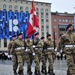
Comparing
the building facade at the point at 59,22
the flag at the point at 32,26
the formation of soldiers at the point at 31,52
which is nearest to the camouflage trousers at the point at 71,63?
the formation of soldiers at the point at 31,52

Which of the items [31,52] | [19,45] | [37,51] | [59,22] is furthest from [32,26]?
[59,22]

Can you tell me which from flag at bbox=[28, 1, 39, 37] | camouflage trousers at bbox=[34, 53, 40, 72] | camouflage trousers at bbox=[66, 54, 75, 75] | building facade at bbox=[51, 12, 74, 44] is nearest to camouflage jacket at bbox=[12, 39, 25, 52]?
camouflage trousers at bbox=[34, 53, 40, 72]

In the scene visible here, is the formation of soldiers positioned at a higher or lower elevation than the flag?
lower

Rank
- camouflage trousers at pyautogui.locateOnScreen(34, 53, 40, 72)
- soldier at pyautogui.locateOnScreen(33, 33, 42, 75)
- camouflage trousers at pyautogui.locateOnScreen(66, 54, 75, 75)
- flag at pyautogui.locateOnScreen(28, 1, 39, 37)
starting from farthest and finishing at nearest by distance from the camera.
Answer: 1. flag at pyautogui.locateOnScreen(28, 1, 39, 37)
2. soldier at pyautogui.locateOnScreen(33, 33, 42, 75)
3. camouflage trousers at pyautogui.locateOnScreen(34, 53, 40, 72)
4. camouflage trousers at pyautogui.locateOnScreen(66, 54, 75, 75)

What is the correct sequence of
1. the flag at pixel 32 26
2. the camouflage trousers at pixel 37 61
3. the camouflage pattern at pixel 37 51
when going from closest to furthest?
the camouflage trousers at pixel 37 61, the camouflage pattern at pixel 37 51, the flag at pixel 32 26

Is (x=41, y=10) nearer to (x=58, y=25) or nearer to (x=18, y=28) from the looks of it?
(x=58, y=25)

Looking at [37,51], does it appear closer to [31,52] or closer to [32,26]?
[31,52]

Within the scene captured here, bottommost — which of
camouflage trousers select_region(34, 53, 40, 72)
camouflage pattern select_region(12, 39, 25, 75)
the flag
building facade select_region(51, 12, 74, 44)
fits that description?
camouflage trousers select_region(34, 53, 40, 72)

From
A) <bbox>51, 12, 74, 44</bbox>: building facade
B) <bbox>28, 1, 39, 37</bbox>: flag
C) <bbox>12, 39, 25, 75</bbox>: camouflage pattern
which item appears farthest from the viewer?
<bbox>51, 12, 74, 44</bbox>: building facade

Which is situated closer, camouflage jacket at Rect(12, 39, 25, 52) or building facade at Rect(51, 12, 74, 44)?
camouflage jacket at Rect(12, 39, 25, 52)

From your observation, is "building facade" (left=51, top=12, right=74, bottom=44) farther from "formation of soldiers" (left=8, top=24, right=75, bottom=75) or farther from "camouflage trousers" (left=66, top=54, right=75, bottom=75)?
"camouflage trousers" (left=66, top=54, right=75, bottom=75)

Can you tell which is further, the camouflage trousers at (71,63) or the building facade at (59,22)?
the building facade at (59,22)

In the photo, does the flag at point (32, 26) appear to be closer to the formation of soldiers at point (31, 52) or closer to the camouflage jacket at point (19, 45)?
the formation of soldiers at point (31, 52)

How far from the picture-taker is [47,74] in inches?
599
